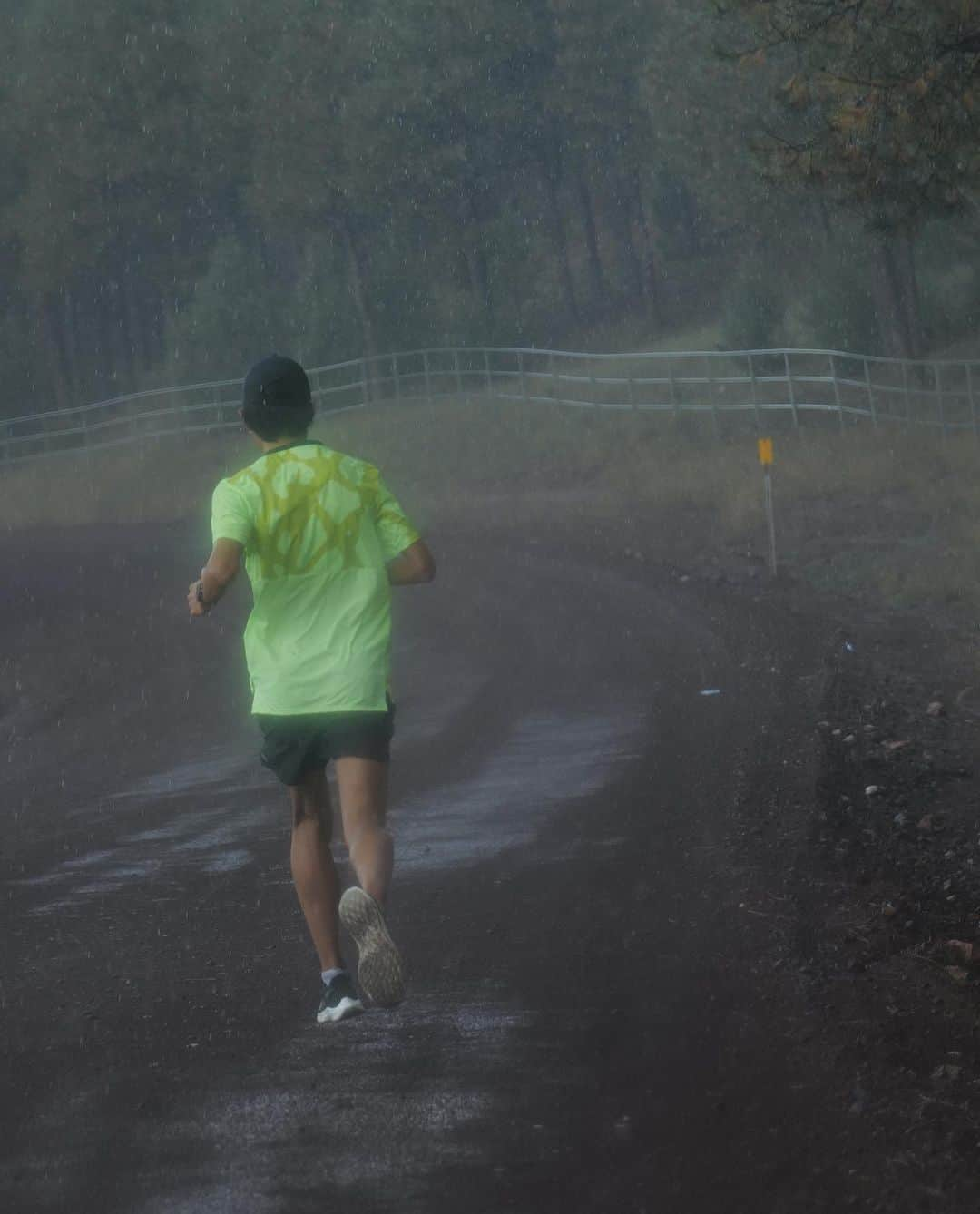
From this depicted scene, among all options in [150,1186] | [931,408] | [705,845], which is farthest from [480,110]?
[150,1186]

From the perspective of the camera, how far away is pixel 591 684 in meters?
13.2

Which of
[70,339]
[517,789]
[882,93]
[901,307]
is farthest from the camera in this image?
[70,339]

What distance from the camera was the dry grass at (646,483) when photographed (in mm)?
18969

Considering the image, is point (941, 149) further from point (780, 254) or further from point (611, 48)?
point (611, 48)

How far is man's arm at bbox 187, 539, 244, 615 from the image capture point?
5.08 meters

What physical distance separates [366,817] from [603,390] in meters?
32.7

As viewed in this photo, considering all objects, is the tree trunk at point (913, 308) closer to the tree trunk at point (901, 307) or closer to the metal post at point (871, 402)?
the tree trunk at point (901, 307)

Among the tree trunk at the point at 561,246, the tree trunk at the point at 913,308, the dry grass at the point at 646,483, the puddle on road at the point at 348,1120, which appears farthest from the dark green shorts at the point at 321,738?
the tree trunk at the point at 561,246

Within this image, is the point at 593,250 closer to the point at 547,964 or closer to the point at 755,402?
the point at 755,402

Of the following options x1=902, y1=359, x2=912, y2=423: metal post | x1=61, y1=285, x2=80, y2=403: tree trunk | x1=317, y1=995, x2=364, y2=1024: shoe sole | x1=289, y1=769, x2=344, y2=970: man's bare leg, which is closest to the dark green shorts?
x1=289, y1=769, x2=344, y2=970: man's bare leg

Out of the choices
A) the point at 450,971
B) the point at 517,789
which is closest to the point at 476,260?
the point at 517,789

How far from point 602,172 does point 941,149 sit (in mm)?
52609

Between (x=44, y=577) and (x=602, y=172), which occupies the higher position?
(x=602, y=172)

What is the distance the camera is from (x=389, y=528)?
5504 millimetres
